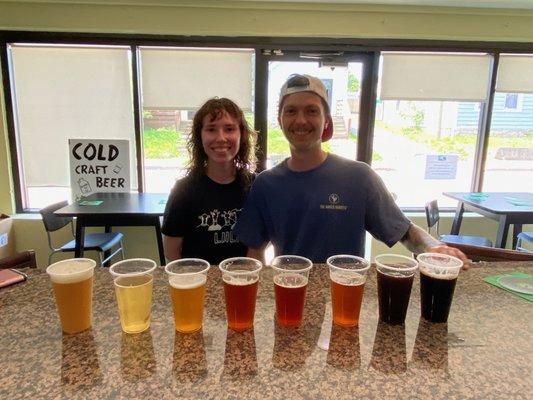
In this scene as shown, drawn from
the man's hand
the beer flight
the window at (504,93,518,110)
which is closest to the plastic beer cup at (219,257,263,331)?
the beer flight

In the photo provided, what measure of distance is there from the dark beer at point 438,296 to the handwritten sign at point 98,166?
10.3 feet

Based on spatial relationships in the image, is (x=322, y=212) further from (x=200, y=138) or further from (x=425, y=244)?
(x=200, y=138)

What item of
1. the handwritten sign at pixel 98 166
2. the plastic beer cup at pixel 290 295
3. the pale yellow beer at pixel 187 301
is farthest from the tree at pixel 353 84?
the pale yellow beer at pixel 187 301

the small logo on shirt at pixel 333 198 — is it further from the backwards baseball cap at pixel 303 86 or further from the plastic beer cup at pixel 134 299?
the plastic beer cup at pixel 134 299

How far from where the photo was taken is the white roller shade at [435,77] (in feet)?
11.5

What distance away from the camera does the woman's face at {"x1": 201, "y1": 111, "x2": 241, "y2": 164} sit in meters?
1.53

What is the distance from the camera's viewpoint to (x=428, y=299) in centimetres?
81

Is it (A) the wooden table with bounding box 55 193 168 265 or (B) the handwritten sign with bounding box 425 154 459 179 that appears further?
(B) the handwritten sign with bounding box 425 154 459 179

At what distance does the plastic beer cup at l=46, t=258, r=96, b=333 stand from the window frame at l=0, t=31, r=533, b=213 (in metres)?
2.85

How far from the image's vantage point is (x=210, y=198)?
1566mm

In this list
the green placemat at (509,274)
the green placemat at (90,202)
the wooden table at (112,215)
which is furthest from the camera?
the green placemat at (90,202)

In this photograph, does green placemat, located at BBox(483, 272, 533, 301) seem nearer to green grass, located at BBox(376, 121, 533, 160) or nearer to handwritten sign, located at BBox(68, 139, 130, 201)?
green grass, located at BBox(376, 121, 533, 160)

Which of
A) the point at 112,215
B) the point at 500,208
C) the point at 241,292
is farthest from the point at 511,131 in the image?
the point at 241,292

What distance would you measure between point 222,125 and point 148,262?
0.86 meters
